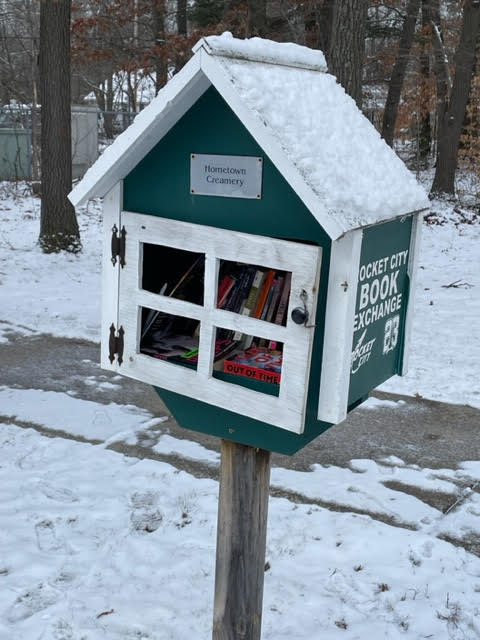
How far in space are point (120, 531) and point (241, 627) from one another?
149cm

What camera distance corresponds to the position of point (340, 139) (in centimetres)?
204

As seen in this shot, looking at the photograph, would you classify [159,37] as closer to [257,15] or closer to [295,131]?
[257,15]

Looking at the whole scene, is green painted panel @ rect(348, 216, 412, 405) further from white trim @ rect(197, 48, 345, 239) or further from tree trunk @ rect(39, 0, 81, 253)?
tree trunk @ rect(39, 0, 81, 253)

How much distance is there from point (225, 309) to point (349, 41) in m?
5.96

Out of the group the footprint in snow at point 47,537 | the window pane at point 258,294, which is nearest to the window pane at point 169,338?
the window pane at point 258,294

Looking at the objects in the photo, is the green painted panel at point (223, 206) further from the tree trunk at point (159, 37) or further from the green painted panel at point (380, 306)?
the tree trunk at point (159, 37)

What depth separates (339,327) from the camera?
193cm

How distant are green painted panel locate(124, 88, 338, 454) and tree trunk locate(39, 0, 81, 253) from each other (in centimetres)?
773

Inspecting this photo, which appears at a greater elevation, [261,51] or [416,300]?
[261,51]

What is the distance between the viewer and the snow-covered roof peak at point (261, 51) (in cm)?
183

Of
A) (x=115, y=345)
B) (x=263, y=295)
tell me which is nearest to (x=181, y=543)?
(x=115, y=345)

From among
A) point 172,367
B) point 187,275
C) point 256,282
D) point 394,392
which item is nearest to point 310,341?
point 256,282

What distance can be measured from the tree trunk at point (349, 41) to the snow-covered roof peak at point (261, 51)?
5480 millimetres

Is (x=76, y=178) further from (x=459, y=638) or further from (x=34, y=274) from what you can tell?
(x=459, y=638)
